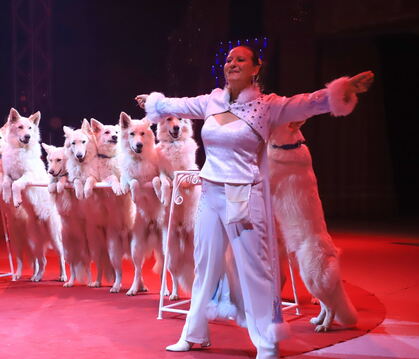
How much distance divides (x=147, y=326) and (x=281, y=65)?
9.08 m

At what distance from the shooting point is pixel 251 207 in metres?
3.06

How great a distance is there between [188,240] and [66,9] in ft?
24.2

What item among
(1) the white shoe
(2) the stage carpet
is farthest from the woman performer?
(2) the stage carpet

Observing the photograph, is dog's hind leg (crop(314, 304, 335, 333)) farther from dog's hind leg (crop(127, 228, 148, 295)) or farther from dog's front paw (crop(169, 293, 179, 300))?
dog's hind leg (crop(127, 228, 148, 295))

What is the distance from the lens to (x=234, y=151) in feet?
10.2

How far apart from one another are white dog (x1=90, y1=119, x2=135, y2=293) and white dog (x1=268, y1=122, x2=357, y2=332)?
174 cm

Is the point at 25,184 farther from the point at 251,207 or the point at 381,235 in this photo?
the point at 381,235

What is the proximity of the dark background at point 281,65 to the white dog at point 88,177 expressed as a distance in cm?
496

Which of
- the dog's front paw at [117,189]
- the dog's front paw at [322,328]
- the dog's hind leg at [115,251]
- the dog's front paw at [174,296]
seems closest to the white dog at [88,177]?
the dog's hind leg at [115,251]

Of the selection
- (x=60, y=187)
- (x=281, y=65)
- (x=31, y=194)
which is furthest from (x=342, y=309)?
(x=281, y=65)

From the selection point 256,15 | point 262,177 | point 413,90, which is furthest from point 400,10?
point 262,177

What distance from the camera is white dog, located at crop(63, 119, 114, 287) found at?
5.58 m

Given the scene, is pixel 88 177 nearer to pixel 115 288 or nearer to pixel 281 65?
pixel 115 288

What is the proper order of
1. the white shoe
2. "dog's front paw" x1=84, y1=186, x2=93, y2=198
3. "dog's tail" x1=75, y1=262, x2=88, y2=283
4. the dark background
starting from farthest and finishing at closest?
1. the dark background
2. "dog's tail" x1=75, y1=262, x2=88, y2=283
3. "dog's front paw" x1=84, y1=186, x2=93, y2=198
4. the white shoe
